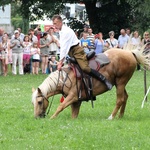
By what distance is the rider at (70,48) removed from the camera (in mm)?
13284

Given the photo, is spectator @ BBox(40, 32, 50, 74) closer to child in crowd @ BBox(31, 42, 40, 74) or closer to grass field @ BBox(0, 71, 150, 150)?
child in crowd @ BBox(31, 42, 40, 74)

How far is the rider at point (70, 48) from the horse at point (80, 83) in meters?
0.23

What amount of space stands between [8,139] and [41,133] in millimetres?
784

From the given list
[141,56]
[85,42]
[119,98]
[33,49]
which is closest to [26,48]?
[33,49]

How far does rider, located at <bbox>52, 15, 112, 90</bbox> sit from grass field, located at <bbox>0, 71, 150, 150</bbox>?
103 centimetres

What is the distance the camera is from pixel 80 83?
44.4 feet

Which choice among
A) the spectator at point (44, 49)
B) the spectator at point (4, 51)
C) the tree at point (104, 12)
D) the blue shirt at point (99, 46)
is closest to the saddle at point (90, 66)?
the spectator at point (4, 51)

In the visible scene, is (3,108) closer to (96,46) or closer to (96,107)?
(96,107)

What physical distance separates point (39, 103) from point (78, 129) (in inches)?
72.2

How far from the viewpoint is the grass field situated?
33.4 ft

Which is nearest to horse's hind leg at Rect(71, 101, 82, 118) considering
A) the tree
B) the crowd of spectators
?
the crowd of spectators

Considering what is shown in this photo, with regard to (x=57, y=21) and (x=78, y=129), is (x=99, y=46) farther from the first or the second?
(x=78, y=129)

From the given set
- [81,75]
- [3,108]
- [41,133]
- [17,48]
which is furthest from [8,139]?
[17,48]

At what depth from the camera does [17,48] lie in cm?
2805
